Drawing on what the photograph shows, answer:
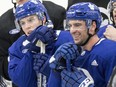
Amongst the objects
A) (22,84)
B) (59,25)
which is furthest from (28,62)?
(59,25)

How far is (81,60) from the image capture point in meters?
1.84

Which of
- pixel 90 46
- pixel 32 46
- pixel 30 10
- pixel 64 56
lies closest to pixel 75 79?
pixel 64 56

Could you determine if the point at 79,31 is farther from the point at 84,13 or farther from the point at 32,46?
the point at 32,46

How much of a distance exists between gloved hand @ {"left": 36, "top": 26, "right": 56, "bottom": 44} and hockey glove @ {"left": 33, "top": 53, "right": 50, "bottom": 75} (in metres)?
0.07

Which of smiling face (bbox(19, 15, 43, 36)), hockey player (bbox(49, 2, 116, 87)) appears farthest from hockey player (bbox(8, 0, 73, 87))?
hockey player (bbox(49, 2, 116, 87))

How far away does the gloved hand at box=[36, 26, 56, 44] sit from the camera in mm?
1908

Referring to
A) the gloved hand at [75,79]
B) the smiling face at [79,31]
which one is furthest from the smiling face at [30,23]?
the gloved hand at [75,79]

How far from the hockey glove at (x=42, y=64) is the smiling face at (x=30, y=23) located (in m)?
0.15

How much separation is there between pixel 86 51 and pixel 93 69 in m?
0.10

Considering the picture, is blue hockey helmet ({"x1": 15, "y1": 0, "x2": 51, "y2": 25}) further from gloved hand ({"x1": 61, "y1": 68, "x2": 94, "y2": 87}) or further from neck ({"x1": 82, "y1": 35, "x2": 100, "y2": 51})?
gloved hand ({"x1": 61, "y1": 68, "x2": 94, "y2": 87})

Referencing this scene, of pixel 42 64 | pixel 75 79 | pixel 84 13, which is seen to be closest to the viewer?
pixel 75 79

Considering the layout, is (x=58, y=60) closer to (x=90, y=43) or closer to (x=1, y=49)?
(x=90, y=43)

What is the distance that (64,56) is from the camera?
1712 mm

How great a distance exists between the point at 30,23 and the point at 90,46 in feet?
1.18
